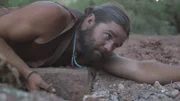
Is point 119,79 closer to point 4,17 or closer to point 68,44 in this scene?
point 68,44

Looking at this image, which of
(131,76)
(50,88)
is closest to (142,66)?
(131,76)

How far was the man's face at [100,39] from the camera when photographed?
2912 millimetres

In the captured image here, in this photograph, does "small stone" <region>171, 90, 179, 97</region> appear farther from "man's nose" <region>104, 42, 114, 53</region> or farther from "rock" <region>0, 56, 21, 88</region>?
"rock" <region>0, 56, 21, 88</region>

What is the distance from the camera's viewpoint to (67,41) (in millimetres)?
3045

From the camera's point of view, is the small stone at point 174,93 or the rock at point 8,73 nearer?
the rock at point 8,73

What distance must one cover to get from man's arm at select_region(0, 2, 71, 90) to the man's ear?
0.23 metres

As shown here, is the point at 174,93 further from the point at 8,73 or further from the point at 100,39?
the point at 8,73

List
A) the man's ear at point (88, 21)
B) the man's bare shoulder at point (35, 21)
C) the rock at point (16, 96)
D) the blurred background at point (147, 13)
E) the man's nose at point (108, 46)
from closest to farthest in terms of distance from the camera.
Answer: the rock at point (16, 96) < the man's bare shoulder at point (35, 21) < the man's nose at point (108, 46) < the man's ear at point (88, 21) < the blurred background at point (147, 13)

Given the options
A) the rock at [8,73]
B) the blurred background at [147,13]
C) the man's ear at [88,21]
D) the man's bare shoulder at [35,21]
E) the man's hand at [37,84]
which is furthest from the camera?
the blurred background at [147,13]

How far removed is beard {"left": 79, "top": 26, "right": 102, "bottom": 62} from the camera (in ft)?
9.71

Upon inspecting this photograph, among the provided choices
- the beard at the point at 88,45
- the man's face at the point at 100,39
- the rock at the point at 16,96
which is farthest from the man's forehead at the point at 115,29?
the rock at the point at 16,96

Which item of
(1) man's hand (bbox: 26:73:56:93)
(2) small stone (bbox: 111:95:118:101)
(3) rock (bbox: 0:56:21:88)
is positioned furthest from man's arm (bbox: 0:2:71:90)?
(2) small stone (bbox: 111:95:118:101)

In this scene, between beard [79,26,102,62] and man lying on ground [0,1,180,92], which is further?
beard [79,26,102,62]

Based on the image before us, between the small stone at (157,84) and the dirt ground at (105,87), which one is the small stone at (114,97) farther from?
the small stone at (157,84)
